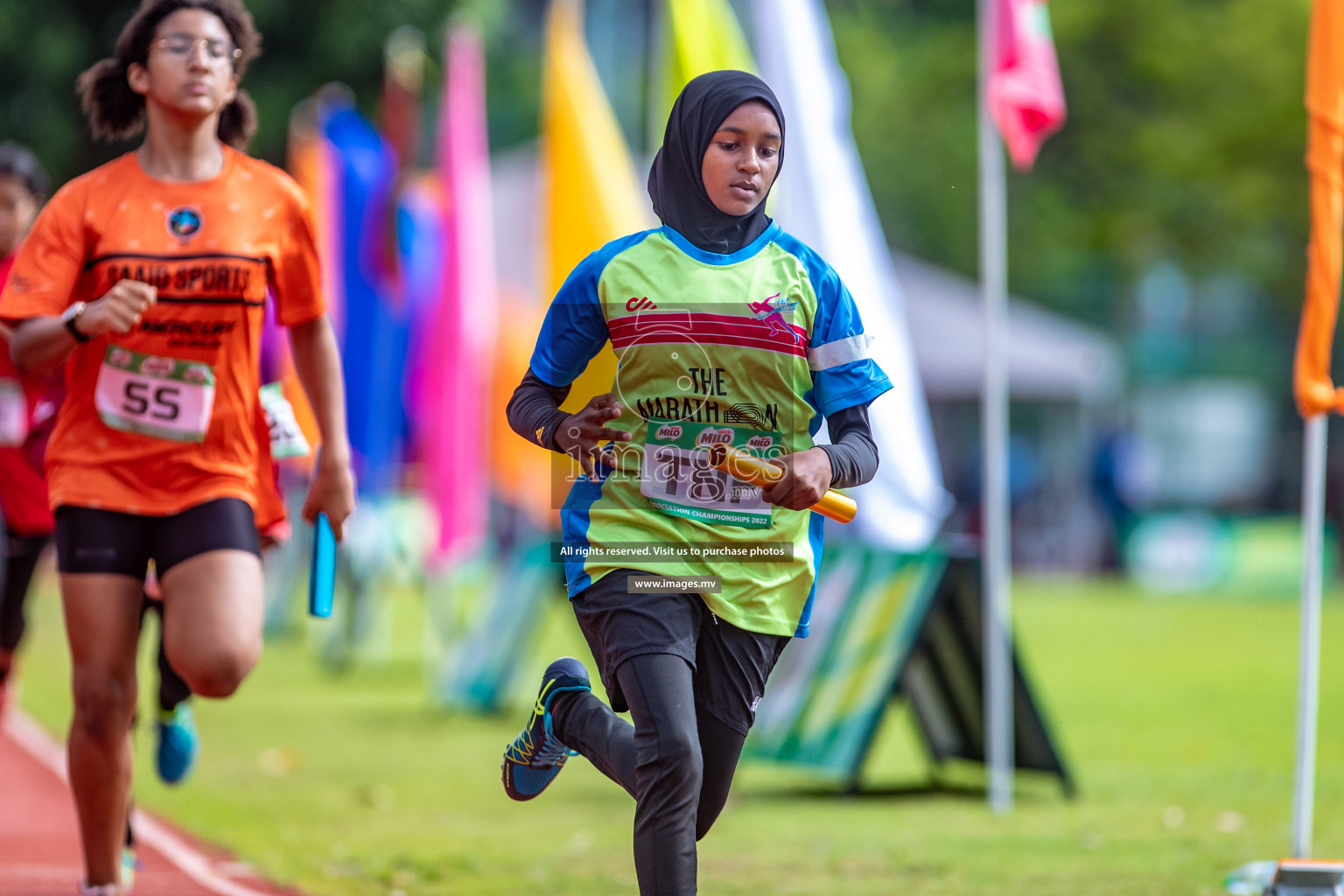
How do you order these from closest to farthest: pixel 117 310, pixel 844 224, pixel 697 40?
1. pixel 117 310
2. pixel 844 224
3. pixel 697 40

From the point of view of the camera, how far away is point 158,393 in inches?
188

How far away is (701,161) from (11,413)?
443 cm

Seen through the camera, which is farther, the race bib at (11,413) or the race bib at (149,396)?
the race bib at (11,413)

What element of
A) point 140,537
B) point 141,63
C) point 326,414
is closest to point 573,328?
point 326,414

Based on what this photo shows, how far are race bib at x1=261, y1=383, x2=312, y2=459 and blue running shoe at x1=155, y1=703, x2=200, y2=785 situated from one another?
118 centimetres

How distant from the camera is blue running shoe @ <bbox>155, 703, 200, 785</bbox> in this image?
591 centimetres

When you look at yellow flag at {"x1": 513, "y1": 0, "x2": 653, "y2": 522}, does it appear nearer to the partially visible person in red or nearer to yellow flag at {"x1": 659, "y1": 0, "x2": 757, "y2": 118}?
yellow flag at {"x1": 659, "y1": 0, "x2": 757, "y2": 118}

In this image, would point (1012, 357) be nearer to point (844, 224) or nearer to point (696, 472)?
point (844, 224)

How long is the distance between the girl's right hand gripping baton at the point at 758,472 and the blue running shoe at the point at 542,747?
0.74 m

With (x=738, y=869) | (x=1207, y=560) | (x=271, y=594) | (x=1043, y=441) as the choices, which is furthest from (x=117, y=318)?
(x=1043, y=441)

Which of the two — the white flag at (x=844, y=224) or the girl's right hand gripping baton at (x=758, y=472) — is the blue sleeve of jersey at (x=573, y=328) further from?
the white flag at (x=844, y=224)

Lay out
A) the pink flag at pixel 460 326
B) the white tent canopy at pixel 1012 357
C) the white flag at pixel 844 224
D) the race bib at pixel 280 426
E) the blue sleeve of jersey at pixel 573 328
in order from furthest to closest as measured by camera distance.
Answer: the white tent canopy at pixel 1012 357
the pink flag at pixel 460 326
the white flag at pixel 844 224
the race bib at pixel 280 426
the blue sleeve of jersey at pixel 573 328

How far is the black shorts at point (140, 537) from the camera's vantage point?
472cm

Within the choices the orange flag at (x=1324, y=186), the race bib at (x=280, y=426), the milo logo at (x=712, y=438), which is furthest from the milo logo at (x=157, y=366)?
the orange flag at (x=1324, y=186)
